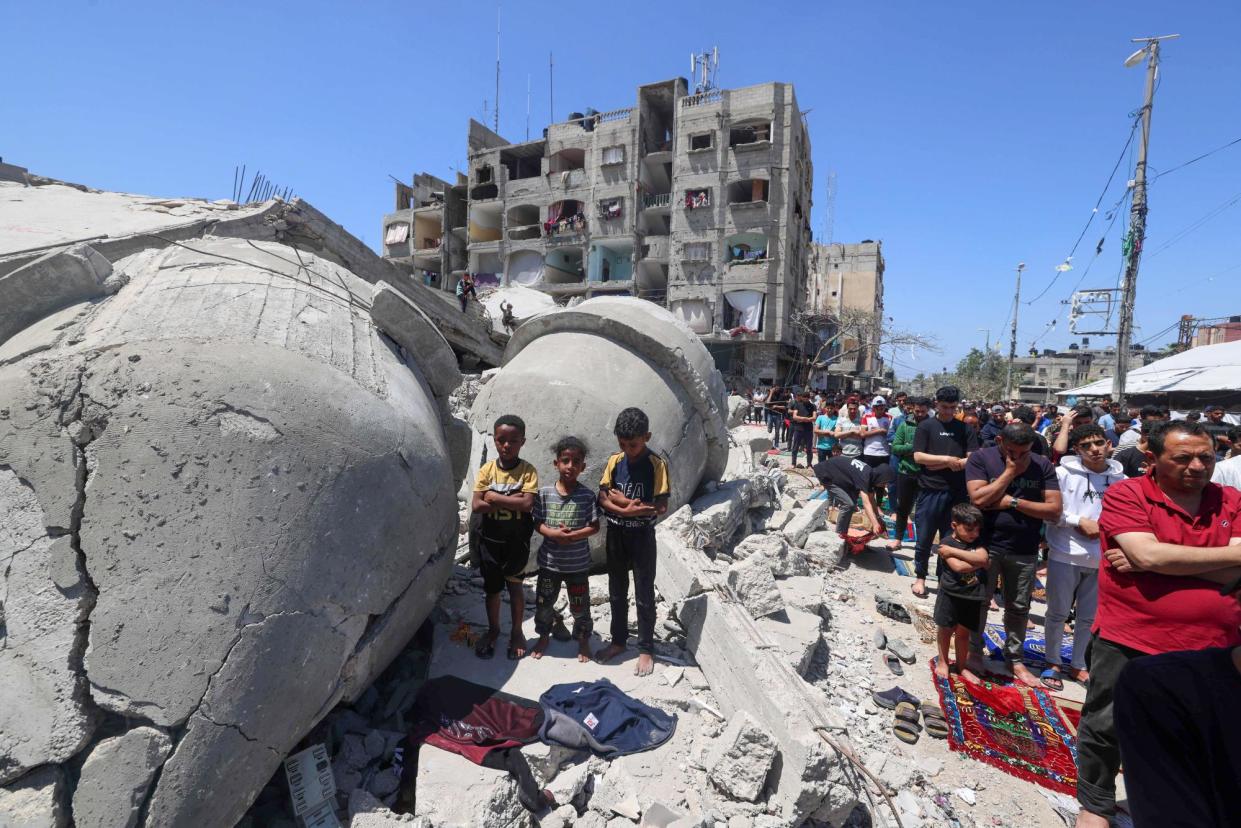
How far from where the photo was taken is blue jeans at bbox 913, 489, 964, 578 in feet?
18.3

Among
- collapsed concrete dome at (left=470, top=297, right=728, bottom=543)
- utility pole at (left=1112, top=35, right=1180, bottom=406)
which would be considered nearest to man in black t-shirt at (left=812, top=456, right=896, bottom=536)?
collapsed concrete dome at (left=470, top=297, right=728, bottom=543)

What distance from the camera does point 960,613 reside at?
415 cm

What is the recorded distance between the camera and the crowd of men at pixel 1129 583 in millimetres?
1758

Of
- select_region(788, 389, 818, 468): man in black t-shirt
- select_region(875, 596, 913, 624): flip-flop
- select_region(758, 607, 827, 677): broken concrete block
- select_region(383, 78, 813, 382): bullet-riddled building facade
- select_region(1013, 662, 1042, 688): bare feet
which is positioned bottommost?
select_region(1013, 662, 1042, 688): bare feet

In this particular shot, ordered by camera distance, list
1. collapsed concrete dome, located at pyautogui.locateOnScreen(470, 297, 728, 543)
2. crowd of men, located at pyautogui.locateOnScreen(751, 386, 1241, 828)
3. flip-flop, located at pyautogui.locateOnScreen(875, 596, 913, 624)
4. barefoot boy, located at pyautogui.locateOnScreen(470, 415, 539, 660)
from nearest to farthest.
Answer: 1. crowd of men, located at pyautogui.locateOnScreen(751, 386, 1241, 828)
2. barefoot boy, located at pyautogui.locateOnScreen(470, 415, 539, 660)
3. collapsed concrete dome, located at pyautogui.locateOnScreen(470, 297, 728, 543)
4. flip-flop, located at pyautogui.locateOnScreen(875, 596, 913, 624)

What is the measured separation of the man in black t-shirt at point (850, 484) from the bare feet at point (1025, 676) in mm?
2446

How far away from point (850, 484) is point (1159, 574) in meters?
4.28

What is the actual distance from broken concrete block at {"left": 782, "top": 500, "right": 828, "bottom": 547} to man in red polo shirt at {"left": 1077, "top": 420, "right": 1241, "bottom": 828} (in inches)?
134

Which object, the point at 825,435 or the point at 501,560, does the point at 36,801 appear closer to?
the point at 501,560

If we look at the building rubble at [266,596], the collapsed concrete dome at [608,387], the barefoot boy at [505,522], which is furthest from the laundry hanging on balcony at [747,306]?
the barefoot boy at [505,522]

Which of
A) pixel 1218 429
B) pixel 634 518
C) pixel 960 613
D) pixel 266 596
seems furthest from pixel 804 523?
pixel 1218 429

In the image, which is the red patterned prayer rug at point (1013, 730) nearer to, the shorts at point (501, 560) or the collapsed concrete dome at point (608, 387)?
the collapsed concrete dome at point (608, 387)

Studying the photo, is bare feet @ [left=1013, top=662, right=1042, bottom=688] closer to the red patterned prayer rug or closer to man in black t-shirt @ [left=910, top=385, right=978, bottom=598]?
the red patterned prayer rug

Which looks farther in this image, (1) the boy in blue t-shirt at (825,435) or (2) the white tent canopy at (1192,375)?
(2) the white tent canopy at (1192,375)
